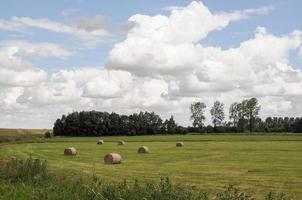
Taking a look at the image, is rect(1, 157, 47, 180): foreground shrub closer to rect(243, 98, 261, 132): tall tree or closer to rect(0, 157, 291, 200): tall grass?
rect(0, 157, 291, 200): tall grass

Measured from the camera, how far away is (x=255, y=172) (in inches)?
1037

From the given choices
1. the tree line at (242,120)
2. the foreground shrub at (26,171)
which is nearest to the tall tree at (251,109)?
the tree line at (242,120)

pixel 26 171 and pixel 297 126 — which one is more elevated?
pixel 297 126

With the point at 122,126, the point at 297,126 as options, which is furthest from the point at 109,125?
the point at 297,126

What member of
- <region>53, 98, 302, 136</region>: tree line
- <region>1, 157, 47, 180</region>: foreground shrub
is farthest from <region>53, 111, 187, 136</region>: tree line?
<region>1, 157, 47, 180</region>: foreground shrub

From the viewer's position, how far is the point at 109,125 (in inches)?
5689

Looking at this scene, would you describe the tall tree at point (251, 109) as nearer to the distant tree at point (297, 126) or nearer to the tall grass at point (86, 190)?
the distant tree at point (297, 126)

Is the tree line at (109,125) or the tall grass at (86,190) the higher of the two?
the tree line at (109,125)

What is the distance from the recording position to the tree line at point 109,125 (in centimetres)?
14038

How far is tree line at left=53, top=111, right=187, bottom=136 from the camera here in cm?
14038

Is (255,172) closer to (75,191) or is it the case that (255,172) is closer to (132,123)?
(75,191)

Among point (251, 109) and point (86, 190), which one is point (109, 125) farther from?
point (86, 190)

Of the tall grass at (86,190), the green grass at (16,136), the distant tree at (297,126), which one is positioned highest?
the distant tree at (297,126)

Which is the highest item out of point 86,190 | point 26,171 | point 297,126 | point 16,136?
point 297,126
